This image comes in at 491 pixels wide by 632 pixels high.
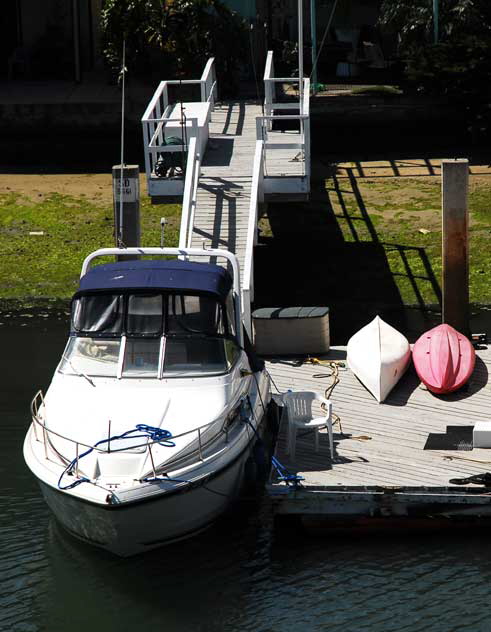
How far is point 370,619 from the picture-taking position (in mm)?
13070

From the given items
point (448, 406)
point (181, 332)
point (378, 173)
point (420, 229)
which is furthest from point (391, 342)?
point (378, 173)

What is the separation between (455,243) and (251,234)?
3018 millimetres

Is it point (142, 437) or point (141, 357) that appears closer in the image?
point (142, 437)

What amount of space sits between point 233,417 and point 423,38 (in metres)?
17.4

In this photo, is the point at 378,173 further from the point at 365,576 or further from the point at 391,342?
the point at 365,576

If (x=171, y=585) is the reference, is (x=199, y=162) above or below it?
above

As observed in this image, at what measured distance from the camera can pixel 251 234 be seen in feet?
66.5

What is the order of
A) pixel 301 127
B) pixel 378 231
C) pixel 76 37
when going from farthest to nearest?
pixel 76 37 < pixel 378 231 < pixel 301 127

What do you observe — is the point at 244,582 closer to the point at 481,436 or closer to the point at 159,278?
the point at 481,436

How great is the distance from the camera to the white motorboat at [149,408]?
13664mm

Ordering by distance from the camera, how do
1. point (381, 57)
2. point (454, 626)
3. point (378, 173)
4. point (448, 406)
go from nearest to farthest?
1. point (454, 626)
2. point (448, 406)
3. point (378, 173)
4. point (381, 57)

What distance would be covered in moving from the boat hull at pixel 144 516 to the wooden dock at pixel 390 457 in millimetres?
711

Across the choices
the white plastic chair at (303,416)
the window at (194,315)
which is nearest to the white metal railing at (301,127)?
the white plastic chair at (303,416)

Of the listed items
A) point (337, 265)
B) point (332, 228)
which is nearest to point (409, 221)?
point (332, 228)
